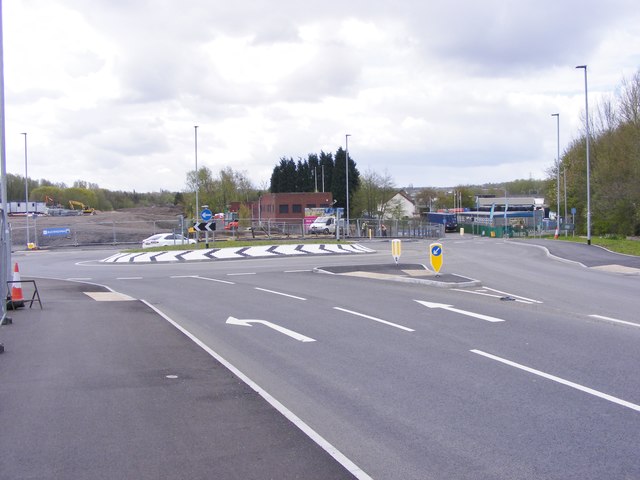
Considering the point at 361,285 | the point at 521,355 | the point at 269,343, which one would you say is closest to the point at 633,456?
the point at 521,355

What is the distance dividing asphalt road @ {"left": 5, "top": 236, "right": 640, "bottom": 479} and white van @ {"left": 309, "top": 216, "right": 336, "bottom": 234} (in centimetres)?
4170

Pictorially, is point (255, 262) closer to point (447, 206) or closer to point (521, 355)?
point (521, 355)

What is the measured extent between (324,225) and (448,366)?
56.7 m

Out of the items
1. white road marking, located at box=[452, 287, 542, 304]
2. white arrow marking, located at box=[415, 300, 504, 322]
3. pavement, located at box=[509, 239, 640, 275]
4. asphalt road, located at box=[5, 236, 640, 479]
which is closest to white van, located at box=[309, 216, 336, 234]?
pavement, located at box=[509, 239, 640, 275]

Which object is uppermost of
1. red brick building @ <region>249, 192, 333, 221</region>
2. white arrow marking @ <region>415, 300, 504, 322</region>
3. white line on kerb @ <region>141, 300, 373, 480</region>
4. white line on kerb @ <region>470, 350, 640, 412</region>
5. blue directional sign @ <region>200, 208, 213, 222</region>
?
red brick building @ <region>249, 192, 333, 221</region>

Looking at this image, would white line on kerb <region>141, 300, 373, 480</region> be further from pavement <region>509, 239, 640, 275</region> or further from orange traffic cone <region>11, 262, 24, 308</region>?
pavement <region>509, 239, 640, 275</region>

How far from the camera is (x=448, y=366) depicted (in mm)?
9031

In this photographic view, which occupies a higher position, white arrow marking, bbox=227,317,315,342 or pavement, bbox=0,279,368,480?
pavement, bbox=0,279,368,480

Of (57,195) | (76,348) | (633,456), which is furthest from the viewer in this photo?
(57,195)

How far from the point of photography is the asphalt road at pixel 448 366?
5660 mm

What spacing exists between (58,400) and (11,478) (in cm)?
235

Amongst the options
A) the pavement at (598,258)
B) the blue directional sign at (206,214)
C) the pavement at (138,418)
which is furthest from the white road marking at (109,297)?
the blue directional sign at (206,214)

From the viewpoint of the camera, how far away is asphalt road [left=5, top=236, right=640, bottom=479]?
5.66 m

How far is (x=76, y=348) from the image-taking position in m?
10.6
